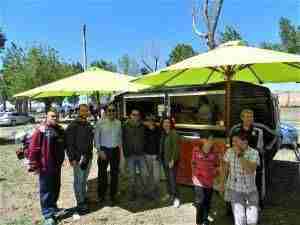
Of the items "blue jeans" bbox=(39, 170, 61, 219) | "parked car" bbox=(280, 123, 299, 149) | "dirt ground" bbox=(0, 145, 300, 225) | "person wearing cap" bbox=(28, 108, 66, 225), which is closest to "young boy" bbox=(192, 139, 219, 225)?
"dirt ground" bbox=(0, 145, 300, 225)

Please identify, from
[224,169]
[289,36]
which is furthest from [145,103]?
[289,36]

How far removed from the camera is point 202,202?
6.15 m

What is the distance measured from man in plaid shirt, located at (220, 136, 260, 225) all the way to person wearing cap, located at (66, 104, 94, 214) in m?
2.85

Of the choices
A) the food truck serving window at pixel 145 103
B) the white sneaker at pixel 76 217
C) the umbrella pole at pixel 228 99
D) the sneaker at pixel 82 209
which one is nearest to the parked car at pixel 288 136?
the food truck serving window at pixel 145 103

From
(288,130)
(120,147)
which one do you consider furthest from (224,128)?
(288,130)

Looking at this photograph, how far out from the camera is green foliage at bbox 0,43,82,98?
46688 mm

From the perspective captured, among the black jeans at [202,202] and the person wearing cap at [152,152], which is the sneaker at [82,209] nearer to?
the person wearing cap at [152,152]

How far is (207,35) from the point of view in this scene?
21.0m

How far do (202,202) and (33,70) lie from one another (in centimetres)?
4297

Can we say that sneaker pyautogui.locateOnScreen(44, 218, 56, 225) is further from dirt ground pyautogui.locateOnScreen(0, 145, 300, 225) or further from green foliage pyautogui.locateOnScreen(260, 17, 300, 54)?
green foliage pyautogui.locateOnScreen(260, 17, 300, 54)

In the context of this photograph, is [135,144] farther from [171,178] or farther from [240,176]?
[240,176]

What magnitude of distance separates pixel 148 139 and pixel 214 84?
195 cm

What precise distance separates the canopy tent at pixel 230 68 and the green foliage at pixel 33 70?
129 ft

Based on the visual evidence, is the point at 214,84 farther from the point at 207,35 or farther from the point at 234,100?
the point at 207,35
